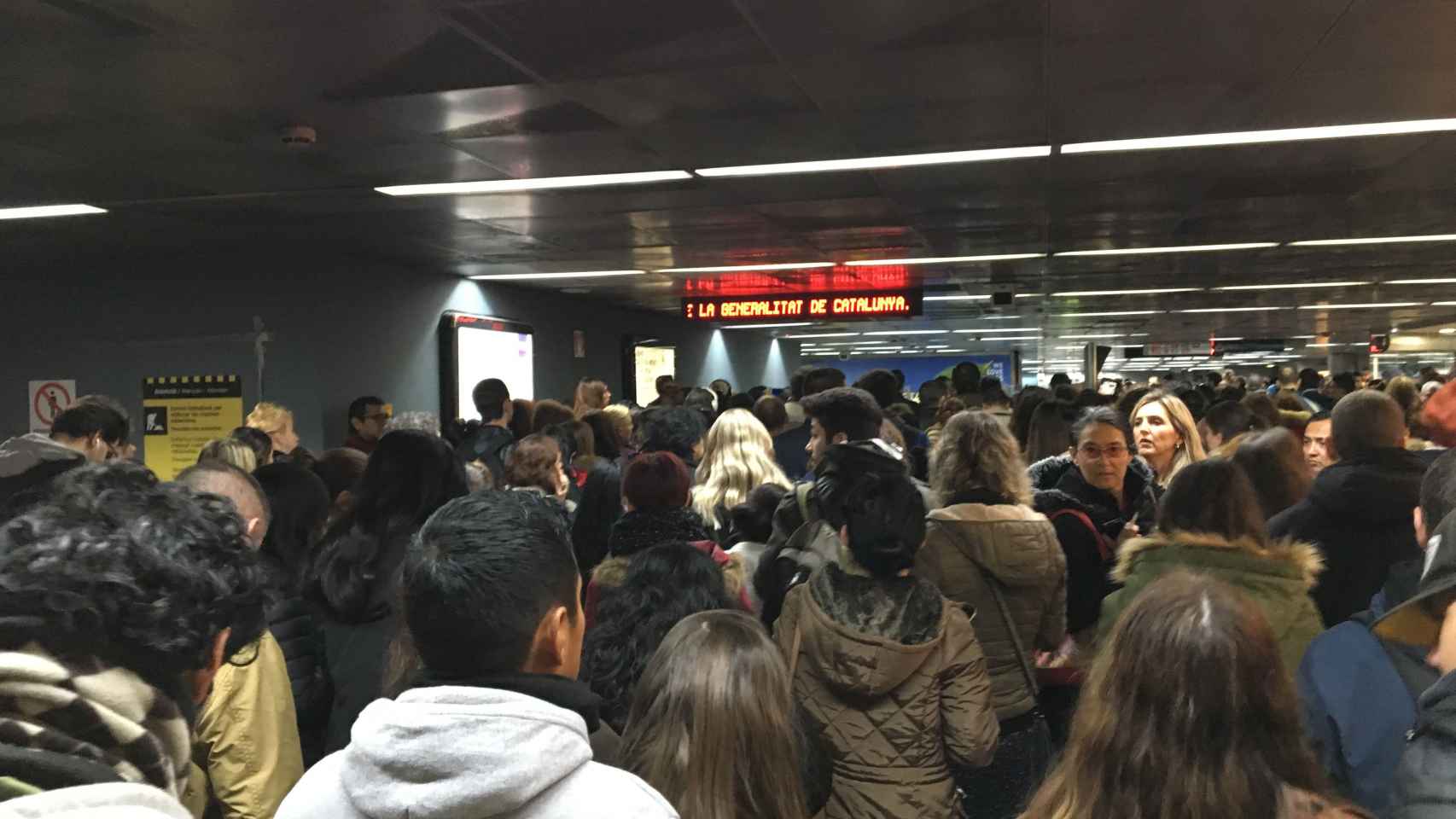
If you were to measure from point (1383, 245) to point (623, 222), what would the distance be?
7061mm

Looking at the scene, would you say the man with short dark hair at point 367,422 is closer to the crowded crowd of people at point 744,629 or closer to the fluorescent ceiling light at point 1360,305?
the crowded crowd of people at point 744,629

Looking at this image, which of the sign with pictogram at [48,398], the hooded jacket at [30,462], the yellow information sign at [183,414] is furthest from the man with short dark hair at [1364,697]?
the sign with pictogram at [48,398]

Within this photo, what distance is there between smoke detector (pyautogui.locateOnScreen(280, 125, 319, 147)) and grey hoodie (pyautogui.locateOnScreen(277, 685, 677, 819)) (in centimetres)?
387

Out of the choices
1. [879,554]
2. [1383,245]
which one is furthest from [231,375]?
[1383,245]

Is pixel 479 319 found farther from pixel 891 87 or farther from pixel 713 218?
pixel 891 87

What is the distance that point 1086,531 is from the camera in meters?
3.54

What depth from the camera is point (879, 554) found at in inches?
95.6

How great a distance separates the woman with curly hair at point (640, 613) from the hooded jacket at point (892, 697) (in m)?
0.26

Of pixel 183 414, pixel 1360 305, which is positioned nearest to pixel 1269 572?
pixel 183 414

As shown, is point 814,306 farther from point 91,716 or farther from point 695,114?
point 91,716

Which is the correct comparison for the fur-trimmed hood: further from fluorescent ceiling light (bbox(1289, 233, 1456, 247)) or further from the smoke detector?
fluorescent ceiling light (bbox(1289, 233, 1456, 247))

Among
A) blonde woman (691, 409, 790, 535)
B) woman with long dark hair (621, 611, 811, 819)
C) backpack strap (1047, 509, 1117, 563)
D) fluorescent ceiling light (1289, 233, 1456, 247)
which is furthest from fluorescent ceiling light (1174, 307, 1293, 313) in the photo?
woman with long dark hair (621, 611, 811, 819)

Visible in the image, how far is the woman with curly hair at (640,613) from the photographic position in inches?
85.8

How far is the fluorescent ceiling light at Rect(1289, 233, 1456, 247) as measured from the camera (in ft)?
29.2
